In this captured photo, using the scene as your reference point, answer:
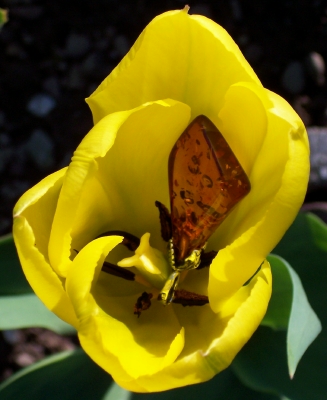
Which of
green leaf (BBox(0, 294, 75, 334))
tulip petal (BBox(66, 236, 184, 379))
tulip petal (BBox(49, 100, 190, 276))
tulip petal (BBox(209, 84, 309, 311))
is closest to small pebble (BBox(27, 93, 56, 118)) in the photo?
green leaf (BBox(0, 294, 75, 334))

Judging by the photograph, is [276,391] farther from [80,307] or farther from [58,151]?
[58,151]

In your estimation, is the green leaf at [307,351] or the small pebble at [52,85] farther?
the small pebble at [52,85]

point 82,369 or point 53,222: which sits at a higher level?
point 53,222

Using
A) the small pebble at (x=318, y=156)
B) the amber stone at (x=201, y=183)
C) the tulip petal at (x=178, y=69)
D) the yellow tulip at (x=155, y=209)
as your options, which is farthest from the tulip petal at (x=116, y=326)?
the small pebble at (x=318, y=156)

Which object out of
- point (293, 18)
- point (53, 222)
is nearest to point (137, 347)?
point (53, 222)

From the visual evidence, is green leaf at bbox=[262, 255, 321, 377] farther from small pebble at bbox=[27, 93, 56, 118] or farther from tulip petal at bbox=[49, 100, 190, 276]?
small pebble at bbox=[27, 93, 56, 118]

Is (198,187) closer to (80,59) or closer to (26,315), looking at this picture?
(26,315)

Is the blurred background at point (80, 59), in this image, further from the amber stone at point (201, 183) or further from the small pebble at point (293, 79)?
the amber stone at point (201, 183)
